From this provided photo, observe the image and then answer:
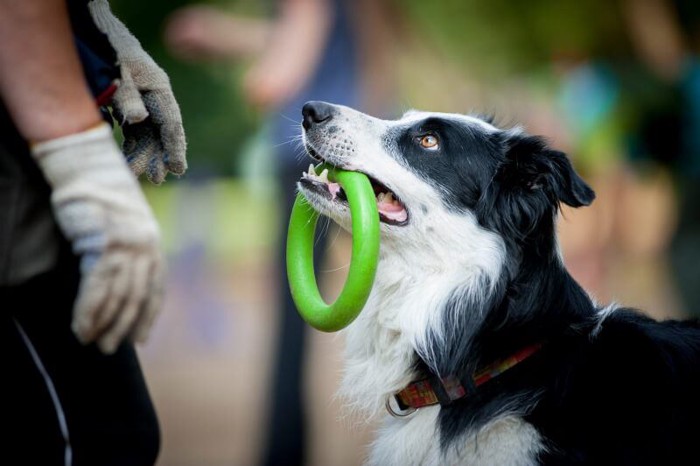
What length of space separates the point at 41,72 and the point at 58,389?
66 cm

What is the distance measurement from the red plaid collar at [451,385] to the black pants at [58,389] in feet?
3.14

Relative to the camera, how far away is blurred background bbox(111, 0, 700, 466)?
436 centimetres

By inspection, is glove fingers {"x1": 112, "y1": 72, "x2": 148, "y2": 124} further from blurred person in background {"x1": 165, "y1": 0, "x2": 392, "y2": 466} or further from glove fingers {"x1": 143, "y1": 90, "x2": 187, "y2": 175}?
blurred person in background {"x1": 165, "y1": 0, "x2": 392, "y2": 466}

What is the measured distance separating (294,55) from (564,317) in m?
2.20

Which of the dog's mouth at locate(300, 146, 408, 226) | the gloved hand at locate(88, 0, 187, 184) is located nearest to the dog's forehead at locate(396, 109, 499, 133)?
the dog's mouth at locate(300, 146, 408, 226)

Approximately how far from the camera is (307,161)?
159 inches

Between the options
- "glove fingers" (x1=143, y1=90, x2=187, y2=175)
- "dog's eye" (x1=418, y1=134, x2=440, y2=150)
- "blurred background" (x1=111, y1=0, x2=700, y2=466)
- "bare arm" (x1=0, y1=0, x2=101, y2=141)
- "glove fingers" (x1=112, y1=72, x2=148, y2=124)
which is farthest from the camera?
"blurred background" (x1=111, y1=0, x2=700, y2=466)

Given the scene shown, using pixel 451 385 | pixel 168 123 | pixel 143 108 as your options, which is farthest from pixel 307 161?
pixel 143 108

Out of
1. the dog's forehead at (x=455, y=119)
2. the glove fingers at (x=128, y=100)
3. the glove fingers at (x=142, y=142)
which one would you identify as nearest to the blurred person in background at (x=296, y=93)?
the dog's forehead at (x=455, y=119)

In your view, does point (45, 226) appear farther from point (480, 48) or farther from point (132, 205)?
point (480, 48)

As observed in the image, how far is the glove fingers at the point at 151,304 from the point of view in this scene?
5.87ft

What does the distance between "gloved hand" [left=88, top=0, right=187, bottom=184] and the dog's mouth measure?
529mm

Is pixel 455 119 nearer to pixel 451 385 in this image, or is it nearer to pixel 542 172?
pixel 542 172

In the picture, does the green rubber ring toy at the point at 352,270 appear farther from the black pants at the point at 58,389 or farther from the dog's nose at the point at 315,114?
the black pants at the point at 58,389
